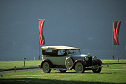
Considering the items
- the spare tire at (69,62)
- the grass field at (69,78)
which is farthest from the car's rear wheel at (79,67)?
the grass field at (69,78)

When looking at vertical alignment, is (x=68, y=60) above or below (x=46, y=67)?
above

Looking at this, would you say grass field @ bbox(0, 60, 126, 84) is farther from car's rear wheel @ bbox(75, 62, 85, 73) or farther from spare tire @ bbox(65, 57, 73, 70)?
spare tire @ bbox(65, 57, 73, 70)

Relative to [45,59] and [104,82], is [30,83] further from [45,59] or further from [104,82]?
[45,59]

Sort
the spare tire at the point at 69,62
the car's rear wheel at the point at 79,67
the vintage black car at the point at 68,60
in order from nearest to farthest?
the car's rear wheel at the point at 79,67, the vintage black car at the point at 68,60, the spare tire at the point at 69,62

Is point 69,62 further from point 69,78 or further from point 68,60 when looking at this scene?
point 69,78

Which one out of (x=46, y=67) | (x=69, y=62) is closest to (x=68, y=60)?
(x=69, y=62)

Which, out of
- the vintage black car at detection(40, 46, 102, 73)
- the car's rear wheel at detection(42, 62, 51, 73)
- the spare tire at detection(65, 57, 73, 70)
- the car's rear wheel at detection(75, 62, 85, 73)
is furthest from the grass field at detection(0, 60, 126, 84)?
the car's rear wheel at detection(42, 62, 51, 73)

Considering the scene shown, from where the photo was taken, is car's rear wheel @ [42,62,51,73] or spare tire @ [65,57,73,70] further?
car's rear wheel @ [42,62,51,73]

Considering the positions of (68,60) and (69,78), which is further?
(68,60)

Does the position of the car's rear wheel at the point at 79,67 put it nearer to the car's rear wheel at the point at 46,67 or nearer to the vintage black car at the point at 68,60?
the vintage black car at the point at 68,60

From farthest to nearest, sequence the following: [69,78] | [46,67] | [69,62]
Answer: [46,67] → [69,62] → [69,78]

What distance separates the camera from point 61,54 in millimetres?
32812

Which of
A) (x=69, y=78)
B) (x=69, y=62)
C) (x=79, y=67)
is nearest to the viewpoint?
(x=69, y=78)

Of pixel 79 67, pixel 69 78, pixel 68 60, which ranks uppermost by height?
pixel 68 60
